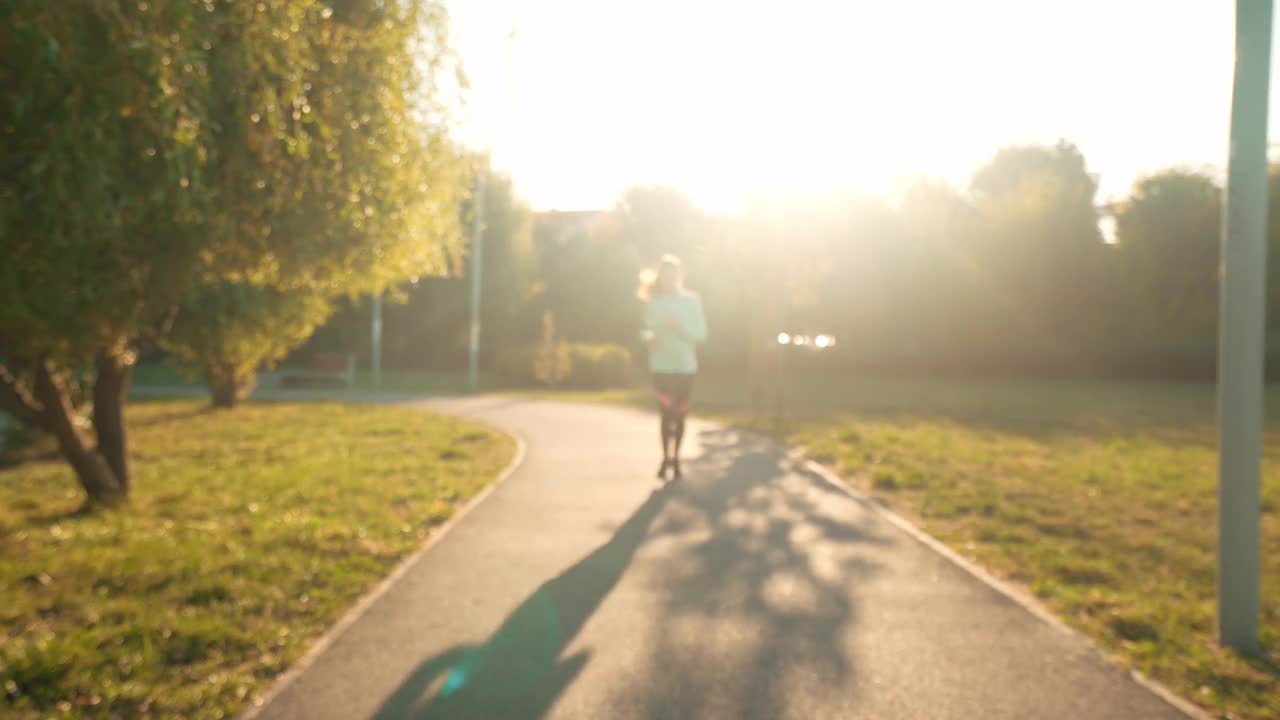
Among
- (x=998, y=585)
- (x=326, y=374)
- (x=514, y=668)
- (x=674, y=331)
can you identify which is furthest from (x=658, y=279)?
(x=326, y=374)

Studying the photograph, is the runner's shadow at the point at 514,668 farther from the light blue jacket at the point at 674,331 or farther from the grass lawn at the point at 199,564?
the light blue jacket at the point at 674,331

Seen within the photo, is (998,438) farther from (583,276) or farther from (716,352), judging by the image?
(583,276)

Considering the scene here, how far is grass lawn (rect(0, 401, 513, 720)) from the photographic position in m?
4.21

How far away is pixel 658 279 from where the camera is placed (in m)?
9.71

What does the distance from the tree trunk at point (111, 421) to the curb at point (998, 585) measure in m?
7.14

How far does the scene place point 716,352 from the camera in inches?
1548

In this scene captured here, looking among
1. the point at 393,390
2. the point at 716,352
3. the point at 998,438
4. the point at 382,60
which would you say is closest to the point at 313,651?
the point at 382,60

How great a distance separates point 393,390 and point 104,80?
27433 mm

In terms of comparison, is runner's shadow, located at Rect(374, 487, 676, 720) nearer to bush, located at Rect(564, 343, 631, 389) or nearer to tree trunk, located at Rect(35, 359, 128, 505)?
tree trunk, located at Rect(35, 359, 128, 505)

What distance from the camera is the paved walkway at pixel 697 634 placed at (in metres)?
3.92

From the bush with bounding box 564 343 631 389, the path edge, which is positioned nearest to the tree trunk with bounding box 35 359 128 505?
the path edge

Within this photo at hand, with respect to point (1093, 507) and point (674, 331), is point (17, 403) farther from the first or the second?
A: point (1093, 507)

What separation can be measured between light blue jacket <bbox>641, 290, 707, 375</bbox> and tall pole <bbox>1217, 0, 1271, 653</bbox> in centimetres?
521

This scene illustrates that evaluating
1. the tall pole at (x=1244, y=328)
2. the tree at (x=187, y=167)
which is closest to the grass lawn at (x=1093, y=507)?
the tall pole at (x=1244, y=328)
